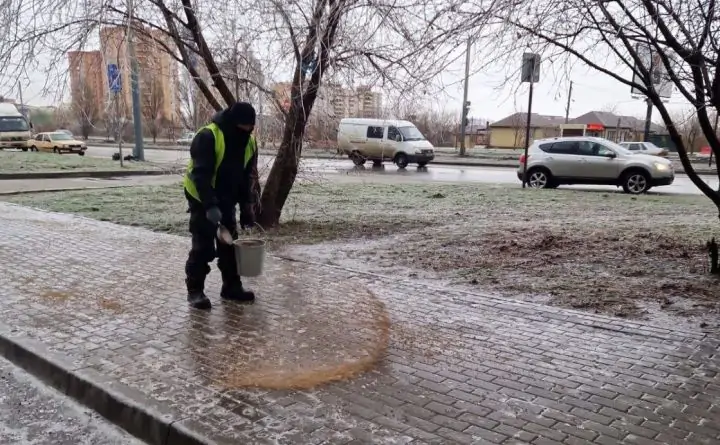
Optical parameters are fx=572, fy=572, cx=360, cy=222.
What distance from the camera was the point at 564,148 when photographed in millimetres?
16453

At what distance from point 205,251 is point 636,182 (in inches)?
543

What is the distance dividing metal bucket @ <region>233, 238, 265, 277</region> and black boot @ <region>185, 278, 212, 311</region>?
0.41 m

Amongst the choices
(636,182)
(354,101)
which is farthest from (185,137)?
(636,182)

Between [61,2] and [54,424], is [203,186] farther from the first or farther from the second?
[61,2]

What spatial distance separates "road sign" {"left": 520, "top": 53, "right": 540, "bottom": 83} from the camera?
6288mm

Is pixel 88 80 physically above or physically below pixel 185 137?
above

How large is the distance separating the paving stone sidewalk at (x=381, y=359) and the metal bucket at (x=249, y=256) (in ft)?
1.18

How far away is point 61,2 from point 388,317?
5588 mm

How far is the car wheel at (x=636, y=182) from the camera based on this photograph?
1538 centimetres

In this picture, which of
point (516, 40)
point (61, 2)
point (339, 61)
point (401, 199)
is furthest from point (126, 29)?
point (401, 199)

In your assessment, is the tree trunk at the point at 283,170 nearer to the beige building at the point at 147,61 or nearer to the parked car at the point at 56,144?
the beige building at the point at 147,61

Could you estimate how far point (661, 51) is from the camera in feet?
18.4

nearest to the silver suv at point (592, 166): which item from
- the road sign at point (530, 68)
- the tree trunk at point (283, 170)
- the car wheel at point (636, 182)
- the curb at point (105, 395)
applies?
the car wheel at point (636, 182)

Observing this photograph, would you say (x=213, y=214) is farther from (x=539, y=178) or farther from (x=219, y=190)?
(x=539, y=178)
